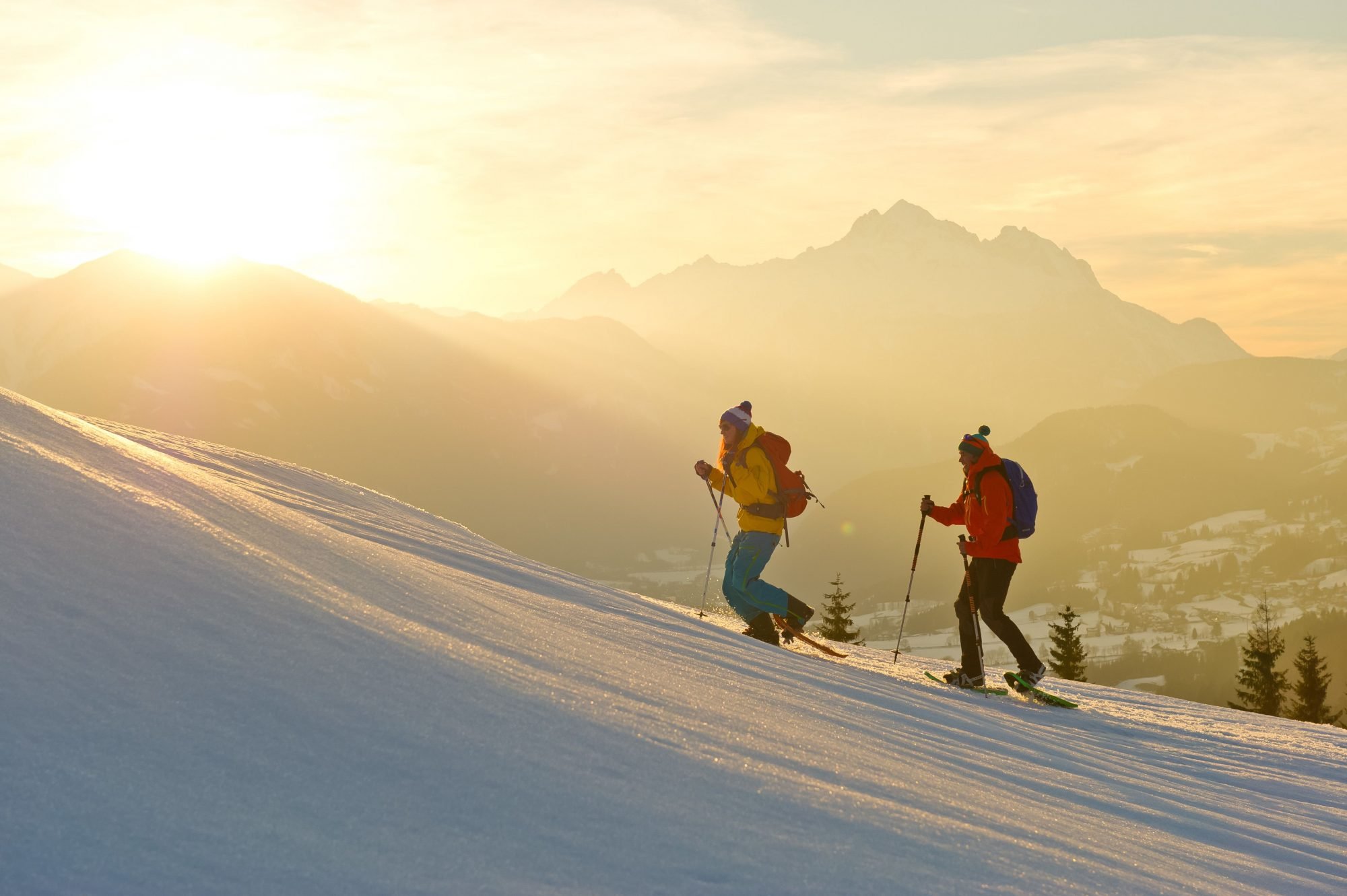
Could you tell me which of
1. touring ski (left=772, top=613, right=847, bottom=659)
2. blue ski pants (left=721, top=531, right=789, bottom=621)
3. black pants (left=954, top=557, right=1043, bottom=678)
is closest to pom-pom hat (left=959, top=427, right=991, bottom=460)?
black pants (left=954, top=557, right=1043, bottom=678)

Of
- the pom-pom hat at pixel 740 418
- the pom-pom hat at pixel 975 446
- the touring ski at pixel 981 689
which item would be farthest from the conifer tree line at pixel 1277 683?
the pom-pom hat at pixel 740 418

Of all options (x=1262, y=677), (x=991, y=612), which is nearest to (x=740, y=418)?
(x=991, y=612)

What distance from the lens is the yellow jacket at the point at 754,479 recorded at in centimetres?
1045

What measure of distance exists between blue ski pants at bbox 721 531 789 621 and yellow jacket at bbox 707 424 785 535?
11 cm

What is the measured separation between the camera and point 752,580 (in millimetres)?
10570

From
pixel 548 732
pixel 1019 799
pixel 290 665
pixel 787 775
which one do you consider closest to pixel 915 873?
pixel 787 775

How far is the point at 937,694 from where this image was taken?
8742mm

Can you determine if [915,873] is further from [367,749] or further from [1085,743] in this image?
[1085,743]

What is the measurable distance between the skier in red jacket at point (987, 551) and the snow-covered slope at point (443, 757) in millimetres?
2798

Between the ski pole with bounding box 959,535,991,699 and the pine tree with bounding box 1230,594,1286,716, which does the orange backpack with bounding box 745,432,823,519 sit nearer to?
the ski pole with bounding box 959,535,991,699

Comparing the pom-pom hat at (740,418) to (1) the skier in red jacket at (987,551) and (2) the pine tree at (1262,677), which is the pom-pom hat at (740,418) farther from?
(2) the pine tree at (1262,677)

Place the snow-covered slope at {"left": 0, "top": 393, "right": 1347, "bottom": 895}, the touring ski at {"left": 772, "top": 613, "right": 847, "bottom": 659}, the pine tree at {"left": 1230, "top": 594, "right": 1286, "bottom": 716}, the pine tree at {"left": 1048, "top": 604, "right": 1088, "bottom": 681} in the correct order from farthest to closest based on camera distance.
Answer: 1. the pine tree at {"left": 1230, "top": 594, "right": 1286, "bottom": 716}
2. the pine tree at {"left": 1048, "top": 604, "right": 1088, "bottom": 681}
3. the touring ski at {"left": 772, "top": 613, "right": 847, "bottom": 659}
4. the snow-covered slope at {"left": 0, "top": 393, "right": 1347, "bottom": 895}

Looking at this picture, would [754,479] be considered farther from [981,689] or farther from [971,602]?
[981,689]

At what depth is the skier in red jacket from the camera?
32.5 ft
